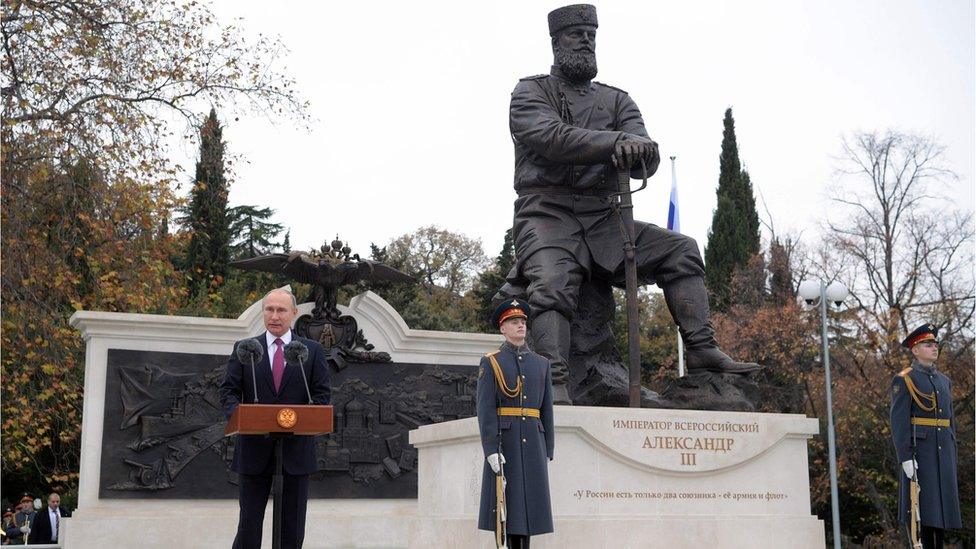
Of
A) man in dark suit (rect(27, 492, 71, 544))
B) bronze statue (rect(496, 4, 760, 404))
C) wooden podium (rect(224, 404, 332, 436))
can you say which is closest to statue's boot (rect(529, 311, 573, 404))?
bronze statue (rect(496, 4, 760, 404))

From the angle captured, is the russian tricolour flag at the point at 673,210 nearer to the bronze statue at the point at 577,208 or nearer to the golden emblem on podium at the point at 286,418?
the bronze statue at the point at 577,208

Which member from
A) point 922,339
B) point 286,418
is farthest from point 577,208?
point 286,418

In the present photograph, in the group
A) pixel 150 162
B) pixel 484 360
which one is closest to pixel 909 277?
pixel 150 162

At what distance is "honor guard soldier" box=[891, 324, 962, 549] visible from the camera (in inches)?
316

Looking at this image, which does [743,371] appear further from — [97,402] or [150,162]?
[150,162]

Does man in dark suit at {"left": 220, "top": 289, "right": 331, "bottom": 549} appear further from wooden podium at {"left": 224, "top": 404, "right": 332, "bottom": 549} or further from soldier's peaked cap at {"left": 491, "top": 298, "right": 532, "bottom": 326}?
soldier's peaked cap at {"left": 491, "top": 298, "right": 532, "bottom": 326}

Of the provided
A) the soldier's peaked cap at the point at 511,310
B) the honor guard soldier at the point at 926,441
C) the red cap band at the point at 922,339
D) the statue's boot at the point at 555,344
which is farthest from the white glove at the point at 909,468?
the soldier's peaked cap at the point at 511,310

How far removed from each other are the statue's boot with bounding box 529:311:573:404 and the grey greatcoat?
0.85 m

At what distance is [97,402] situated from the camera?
13578 mm

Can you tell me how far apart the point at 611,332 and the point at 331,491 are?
6837 millimetres

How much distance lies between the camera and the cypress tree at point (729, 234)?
40.1 metres

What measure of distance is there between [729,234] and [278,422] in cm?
3652

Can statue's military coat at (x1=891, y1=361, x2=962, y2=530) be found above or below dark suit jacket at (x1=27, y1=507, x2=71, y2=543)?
above

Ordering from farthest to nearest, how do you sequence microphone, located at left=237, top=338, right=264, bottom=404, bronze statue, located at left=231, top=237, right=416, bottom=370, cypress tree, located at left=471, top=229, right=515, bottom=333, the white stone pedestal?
cypress tree, located at left=471, top=229, right=515, bottom=333 → bronze statue, located at left=231, top=237, right=416, bottom=370 → the white stone pedestal → microphone, located at left=237, top=338, right=264, bottom=404
